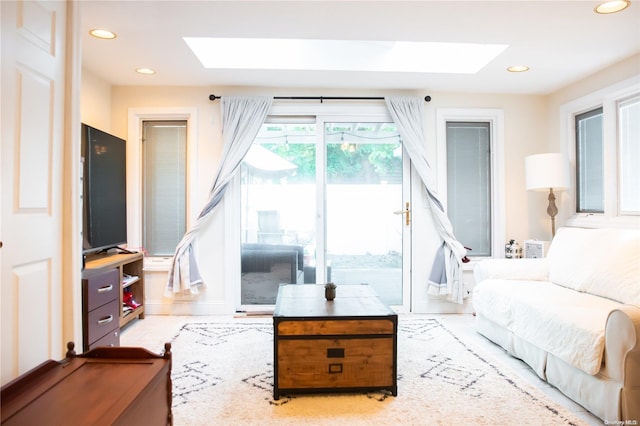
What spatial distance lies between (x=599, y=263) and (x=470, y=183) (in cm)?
171

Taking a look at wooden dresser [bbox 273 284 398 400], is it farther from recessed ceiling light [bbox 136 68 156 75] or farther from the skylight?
recessed ceiling light [bbox 136 68 156 75]

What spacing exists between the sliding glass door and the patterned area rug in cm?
110

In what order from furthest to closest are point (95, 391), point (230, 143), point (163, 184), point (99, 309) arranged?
point (163, 184) < point (230, 143) < point (99, 309) < point (95, 391)

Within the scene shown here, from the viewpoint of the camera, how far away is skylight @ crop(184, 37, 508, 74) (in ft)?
11.5

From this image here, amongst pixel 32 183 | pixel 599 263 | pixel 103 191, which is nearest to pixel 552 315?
pixel 599 263

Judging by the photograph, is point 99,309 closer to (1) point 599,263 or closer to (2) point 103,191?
(2) point 103,191

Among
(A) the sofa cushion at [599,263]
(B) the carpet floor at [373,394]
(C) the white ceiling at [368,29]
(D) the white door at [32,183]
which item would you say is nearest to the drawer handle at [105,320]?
(B) the carpet floor at [373,394]

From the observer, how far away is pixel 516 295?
2.80 metres

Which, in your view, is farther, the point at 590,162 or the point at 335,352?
the point at 590,162

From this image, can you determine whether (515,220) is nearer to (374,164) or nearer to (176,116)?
(374,164)

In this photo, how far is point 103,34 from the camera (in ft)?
9.13

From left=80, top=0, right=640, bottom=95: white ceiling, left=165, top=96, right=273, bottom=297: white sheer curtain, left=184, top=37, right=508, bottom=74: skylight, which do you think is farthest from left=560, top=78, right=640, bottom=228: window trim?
left=165, top=96, right=273, bottom=297: white sheer curtain

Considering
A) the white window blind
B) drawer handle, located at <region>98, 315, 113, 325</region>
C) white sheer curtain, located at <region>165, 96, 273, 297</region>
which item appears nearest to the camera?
drawer handle, located at <region>98, 315, 113, 325</region>

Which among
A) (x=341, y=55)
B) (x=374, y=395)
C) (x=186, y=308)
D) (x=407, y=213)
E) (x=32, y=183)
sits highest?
(x=341, y=55)
